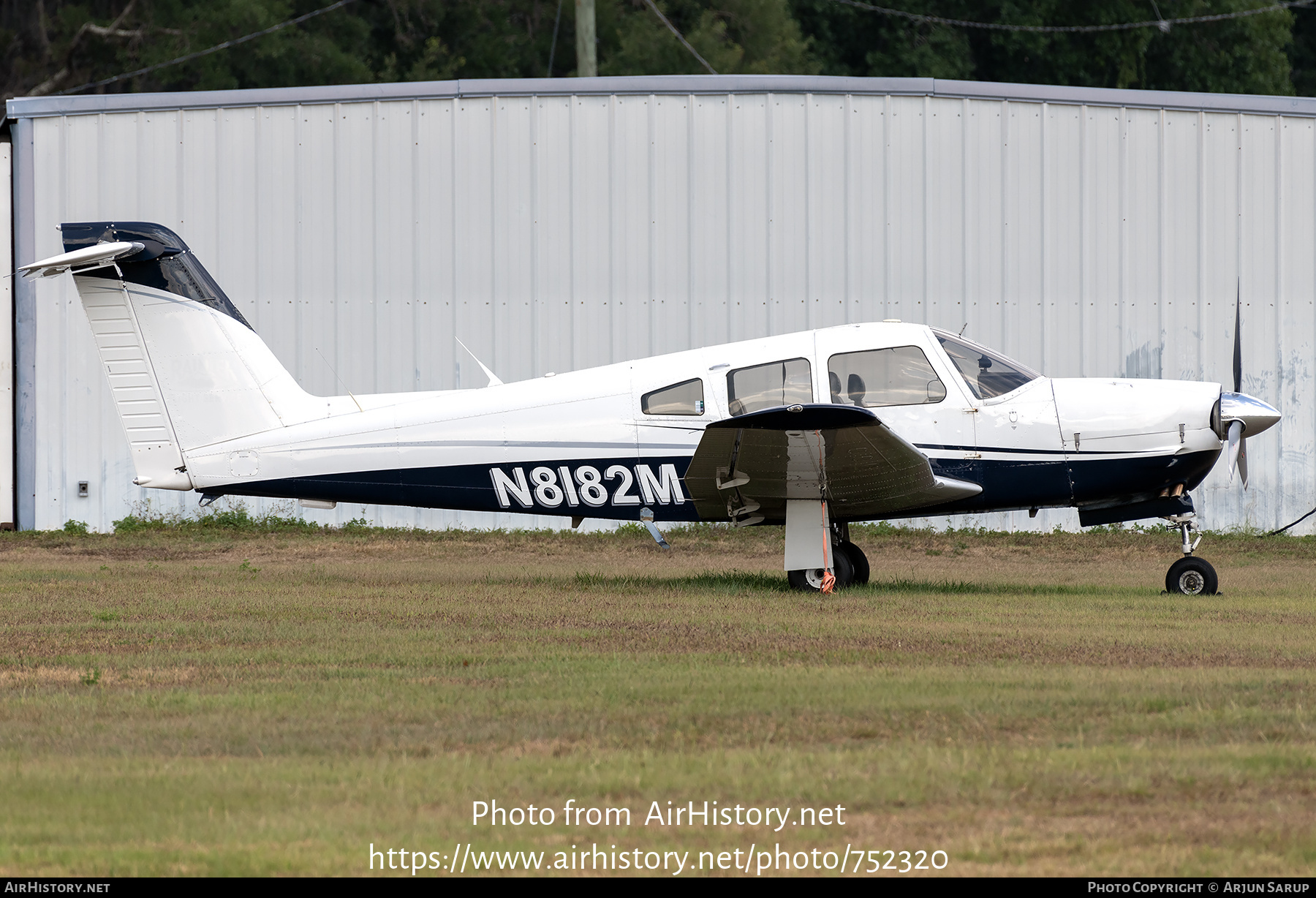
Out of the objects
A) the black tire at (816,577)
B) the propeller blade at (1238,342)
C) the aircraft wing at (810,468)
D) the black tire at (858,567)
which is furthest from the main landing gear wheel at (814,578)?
the propeller blade at (1238,342)

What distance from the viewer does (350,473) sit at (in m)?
11.7

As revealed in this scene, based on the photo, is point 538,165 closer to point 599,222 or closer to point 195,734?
point 599,222

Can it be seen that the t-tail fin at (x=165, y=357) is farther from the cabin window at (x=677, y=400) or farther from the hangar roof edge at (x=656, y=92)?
the hangar roof edge at (x=656, y=92)

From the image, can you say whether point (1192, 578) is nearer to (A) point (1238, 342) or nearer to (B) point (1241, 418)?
(B) point (1241, 418)

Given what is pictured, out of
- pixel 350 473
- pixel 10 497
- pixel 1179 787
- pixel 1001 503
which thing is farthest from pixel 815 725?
pixel 10 497

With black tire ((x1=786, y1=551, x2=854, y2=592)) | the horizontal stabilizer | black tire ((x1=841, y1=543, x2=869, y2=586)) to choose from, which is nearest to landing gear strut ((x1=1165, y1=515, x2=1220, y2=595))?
black tire ((x1=841, y1=543, x2=869, y2=586))

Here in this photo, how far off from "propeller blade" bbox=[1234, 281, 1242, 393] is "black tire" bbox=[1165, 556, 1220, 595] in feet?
14.4

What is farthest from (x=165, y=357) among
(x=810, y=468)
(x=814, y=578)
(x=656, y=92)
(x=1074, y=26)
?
(x=1074, y=26)

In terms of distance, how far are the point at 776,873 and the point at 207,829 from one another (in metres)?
1.83

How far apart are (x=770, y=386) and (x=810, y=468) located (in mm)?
771

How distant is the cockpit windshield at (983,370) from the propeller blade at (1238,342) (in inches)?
195

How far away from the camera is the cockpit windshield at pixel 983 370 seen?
11180mm

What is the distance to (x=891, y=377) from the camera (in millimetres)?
11156

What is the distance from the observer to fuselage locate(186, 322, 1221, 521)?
11062 mm
